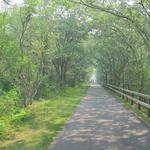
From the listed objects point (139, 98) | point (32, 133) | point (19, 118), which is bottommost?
point (32, 133)

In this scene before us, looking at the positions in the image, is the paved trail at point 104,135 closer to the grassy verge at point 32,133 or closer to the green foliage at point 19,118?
the grassy verge at point 32,133

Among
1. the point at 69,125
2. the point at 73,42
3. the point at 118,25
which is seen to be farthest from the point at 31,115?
the point at 73,42

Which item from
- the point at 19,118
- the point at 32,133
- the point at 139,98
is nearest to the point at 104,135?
the point at 32,133

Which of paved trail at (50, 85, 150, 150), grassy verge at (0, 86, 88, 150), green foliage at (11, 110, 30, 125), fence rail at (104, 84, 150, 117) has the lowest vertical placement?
grassy verge at (0, 86, 88, 150)

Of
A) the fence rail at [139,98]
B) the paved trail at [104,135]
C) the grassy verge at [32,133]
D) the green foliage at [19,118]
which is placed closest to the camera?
the paved trail at [104,135]

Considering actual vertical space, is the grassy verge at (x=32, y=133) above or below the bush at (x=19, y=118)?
below

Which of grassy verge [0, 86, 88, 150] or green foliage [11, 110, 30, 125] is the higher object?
green foliage [11, 110, 30, 125]

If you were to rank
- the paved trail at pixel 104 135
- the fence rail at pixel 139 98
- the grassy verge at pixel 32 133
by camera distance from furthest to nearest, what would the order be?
the fence rail at pixel 139 98, the grassy verge at pixel 32 133, the paved trail at pixel 104 135

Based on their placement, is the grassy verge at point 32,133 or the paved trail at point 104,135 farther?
the grassy verge at point 32,133

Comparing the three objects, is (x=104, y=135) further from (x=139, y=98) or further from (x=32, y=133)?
(x=139, y=98)

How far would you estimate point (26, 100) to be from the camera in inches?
771

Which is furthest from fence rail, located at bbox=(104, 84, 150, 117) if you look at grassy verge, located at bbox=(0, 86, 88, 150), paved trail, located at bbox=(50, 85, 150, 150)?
grassy verge, located at bbox=(0, 86, 88, 150)

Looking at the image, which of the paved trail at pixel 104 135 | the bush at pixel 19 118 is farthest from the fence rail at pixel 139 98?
the bush at pixel 19 118

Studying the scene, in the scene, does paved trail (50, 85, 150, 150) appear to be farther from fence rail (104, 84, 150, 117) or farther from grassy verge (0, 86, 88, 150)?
fence rail (104, 84, 150, 117)
